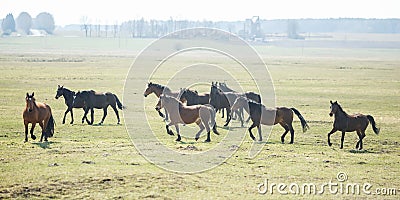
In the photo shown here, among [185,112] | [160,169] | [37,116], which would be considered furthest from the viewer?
[185,112]

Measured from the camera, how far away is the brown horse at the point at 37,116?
54.6ft

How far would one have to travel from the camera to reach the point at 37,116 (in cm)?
1694

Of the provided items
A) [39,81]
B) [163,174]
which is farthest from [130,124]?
[39,81]

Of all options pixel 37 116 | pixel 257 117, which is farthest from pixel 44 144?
pixel 257 117

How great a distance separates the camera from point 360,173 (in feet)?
47.2

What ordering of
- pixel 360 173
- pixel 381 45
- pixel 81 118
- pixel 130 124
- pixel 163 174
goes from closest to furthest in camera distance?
pixel 163 174 → pixel 360 173 → pixel 130 124 → pixel 81 118 → pixel 381 45

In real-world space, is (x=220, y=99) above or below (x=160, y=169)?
above

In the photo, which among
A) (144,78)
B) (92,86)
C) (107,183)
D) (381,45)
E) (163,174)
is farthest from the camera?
(381,45)

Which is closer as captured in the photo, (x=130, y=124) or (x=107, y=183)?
(x=107, y=183)

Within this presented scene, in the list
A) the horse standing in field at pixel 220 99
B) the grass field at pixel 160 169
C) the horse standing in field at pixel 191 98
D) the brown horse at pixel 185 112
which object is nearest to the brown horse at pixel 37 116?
the grass field at pixel 160 169

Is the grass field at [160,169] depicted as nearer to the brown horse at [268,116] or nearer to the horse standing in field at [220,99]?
the brown horse at [268,116]

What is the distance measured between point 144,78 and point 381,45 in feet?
514

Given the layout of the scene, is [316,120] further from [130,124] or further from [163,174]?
[163,174]

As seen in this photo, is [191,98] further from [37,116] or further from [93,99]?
[37,116]
